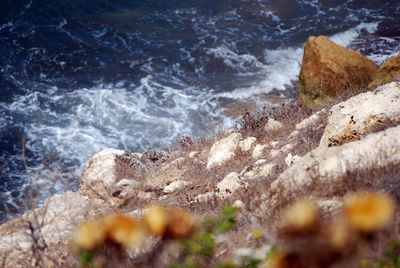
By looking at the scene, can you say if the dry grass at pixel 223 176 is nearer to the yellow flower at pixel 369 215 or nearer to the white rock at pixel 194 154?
the white rock at pixel 194 154

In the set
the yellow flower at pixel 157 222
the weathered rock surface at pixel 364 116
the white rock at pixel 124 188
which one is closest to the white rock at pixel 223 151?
the white rock at pixel 124 188

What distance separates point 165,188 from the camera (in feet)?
16.6

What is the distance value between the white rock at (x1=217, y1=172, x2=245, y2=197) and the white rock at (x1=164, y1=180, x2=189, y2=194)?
84 centimetres

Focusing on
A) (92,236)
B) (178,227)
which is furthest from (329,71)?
(92,236)

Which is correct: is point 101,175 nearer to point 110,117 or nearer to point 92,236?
point 92,236

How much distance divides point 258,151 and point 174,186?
123 centimetres

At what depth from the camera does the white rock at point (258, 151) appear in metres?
5.38

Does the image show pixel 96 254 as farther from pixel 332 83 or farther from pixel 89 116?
pixel 89 116

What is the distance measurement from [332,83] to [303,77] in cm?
68

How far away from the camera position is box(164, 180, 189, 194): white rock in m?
4.98

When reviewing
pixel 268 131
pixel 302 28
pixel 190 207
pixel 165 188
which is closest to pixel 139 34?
pixel 302 28

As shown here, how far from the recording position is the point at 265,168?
14.6ft

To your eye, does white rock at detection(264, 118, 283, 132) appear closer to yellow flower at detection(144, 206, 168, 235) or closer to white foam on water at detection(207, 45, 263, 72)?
yellow flower at detection(144, 206, 168, 235)

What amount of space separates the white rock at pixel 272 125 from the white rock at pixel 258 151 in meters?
0.53
